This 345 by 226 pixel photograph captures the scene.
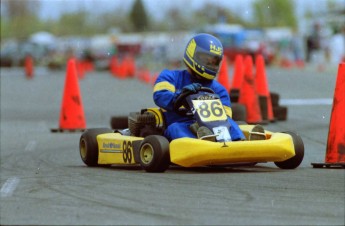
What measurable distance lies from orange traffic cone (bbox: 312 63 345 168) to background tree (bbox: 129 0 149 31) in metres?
180

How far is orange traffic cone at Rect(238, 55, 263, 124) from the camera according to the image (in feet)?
56.2

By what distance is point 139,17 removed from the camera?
193 meters

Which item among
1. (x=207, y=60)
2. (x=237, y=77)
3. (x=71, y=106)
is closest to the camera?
(x=207, y=60)

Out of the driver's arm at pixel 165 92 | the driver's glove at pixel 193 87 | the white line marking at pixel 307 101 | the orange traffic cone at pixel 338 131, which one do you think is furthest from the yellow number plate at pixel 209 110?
the white line marking at pixel 307 101

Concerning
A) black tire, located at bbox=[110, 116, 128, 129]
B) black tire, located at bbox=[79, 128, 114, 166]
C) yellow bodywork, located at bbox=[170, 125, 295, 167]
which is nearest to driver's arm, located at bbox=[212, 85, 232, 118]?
yellow bodywork, located at bbox=[170, 125, 295, 167]

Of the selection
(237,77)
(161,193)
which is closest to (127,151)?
(161,193)

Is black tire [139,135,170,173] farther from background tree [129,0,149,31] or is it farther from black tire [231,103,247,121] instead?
background tree [129,0,149,31]

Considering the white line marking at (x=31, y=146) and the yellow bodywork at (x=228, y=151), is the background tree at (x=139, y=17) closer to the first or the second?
the white line marking at (x=31, y=146)

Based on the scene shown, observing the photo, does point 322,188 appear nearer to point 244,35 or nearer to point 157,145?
point 157,145

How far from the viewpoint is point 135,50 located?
395ft

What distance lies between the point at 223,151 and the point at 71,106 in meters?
7.81

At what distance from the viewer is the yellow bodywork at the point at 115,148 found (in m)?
10.2

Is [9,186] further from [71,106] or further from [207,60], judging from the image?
[71,106]

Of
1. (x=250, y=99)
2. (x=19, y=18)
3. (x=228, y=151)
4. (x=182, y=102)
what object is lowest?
(x=228, y=151)
